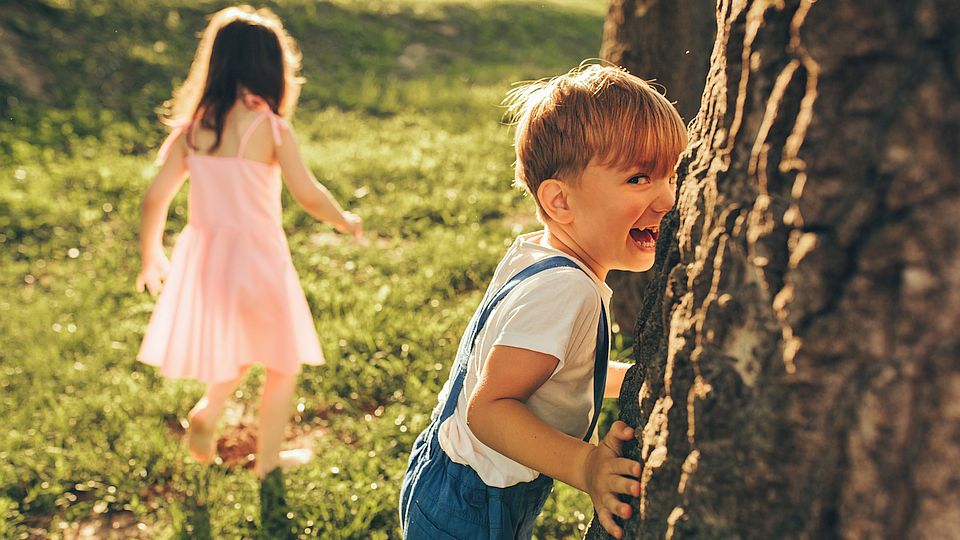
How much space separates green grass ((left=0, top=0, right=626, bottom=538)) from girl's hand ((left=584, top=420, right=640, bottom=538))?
147 centimetres

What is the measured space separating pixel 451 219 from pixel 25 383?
2913 millimetres

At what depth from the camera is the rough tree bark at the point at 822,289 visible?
2.97 feet

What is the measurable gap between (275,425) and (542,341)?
6.86 feet

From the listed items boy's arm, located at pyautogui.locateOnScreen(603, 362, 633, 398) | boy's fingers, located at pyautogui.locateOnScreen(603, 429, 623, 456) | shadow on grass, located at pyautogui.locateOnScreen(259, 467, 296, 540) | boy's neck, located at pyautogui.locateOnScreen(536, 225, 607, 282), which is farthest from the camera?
shadow on grass, located at pyautogui.locateOnScreen(259, 467, 296, 540)

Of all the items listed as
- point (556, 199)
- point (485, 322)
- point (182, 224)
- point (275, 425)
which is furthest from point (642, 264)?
point (182, 224)

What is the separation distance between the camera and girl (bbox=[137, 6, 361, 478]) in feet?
11.4

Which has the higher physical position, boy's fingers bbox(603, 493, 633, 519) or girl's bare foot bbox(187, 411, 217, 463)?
boy's fingers bbox(603, 493, 633, 519)

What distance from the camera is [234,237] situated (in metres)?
3.54

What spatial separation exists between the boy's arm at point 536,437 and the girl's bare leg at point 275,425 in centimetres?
194

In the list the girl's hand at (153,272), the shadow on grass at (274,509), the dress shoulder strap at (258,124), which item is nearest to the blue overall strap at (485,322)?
the shadow on grass at (274,509)

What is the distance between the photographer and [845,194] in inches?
39.0

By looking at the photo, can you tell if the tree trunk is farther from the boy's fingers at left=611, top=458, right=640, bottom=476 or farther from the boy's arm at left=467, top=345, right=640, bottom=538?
the boy's fingers at left=611, top=458, right=640, bottom=476

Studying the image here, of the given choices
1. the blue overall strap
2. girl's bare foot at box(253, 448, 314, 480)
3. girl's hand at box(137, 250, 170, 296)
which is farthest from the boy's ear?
girl's hand at box(137, 250, 170, 296)

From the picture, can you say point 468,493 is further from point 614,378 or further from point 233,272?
point 233,272
